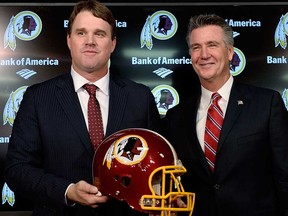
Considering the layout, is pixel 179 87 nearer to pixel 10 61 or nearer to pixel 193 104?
pixel 193 104

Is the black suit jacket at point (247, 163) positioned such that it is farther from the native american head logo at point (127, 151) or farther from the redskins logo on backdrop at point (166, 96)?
the redskins logo on backdrop at point (166, 96)

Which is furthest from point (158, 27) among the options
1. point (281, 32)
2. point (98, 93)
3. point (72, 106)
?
point (72, 106)

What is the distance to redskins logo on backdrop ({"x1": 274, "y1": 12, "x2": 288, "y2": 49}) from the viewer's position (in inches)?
132

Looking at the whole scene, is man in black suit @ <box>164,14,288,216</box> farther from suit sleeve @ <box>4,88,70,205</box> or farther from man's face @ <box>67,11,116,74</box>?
suit sleeve @ <box>4,88,70,205</box>

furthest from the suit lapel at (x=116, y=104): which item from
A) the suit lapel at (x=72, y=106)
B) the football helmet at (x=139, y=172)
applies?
the football helmet at (x=139, y=172)

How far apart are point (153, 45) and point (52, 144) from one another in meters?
1.61

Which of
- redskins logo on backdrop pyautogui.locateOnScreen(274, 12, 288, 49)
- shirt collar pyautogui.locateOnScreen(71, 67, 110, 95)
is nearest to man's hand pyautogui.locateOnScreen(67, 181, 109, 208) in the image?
shirt collar pyautogui.locateOnScreen(71, 67, 110, 95)

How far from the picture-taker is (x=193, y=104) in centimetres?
254

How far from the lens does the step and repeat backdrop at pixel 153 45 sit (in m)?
3.34

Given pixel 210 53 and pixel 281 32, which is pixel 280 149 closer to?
pixel 210 53

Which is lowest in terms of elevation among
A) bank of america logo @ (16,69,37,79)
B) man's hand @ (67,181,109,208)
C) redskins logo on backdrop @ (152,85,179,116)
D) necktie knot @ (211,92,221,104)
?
man's hand @ (67,181,109,208)

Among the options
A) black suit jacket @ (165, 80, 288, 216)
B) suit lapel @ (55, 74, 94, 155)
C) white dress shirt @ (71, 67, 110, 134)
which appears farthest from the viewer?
black suit jacket @ (165, 80, 288, 216)

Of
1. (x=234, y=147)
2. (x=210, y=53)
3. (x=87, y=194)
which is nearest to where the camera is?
(x=87, y=194)

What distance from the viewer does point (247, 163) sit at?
228cm
